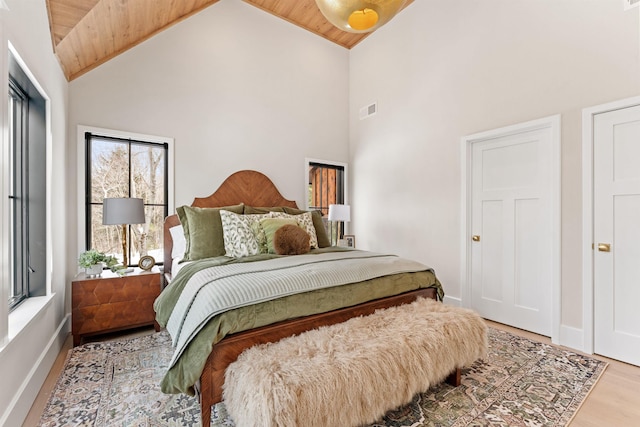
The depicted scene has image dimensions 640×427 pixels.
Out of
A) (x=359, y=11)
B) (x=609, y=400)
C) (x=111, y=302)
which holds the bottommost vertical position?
(x=609, y=400)

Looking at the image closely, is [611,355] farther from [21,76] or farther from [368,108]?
[21,76]

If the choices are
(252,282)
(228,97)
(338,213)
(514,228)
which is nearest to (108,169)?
(228,97)

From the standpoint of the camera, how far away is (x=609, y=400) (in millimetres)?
1914

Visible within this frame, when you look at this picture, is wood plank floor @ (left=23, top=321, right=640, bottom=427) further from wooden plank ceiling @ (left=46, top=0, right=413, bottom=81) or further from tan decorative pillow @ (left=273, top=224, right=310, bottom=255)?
wooden plank ceiling @ (left=46, top=0, right=413, bottom=81)

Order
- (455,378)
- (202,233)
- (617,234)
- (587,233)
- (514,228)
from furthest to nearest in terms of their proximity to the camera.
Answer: (514,228) → (202,233) → (587,233) → (617,234) → (455,378)

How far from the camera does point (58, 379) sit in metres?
2.08

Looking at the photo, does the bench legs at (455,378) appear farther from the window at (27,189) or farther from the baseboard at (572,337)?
the window at (27,189)

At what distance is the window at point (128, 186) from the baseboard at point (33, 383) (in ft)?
3.08

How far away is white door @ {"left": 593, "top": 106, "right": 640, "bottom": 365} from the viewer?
237 centimetres

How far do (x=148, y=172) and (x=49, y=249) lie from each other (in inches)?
52.9

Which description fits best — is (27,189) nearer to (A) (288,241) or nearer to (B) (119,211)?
(B) (119,211)

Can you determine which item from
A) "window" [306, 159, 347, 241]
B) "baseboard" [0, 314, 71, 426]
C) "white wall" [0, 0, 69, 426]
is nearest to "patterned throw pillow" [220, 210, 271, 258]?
"white wall" [0, 0, 69, 426]

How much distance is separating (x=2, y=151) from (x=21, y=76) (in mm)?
836

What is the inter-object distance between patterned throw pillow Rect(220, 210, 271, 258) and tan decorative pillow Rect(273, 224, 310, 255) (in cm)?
25
